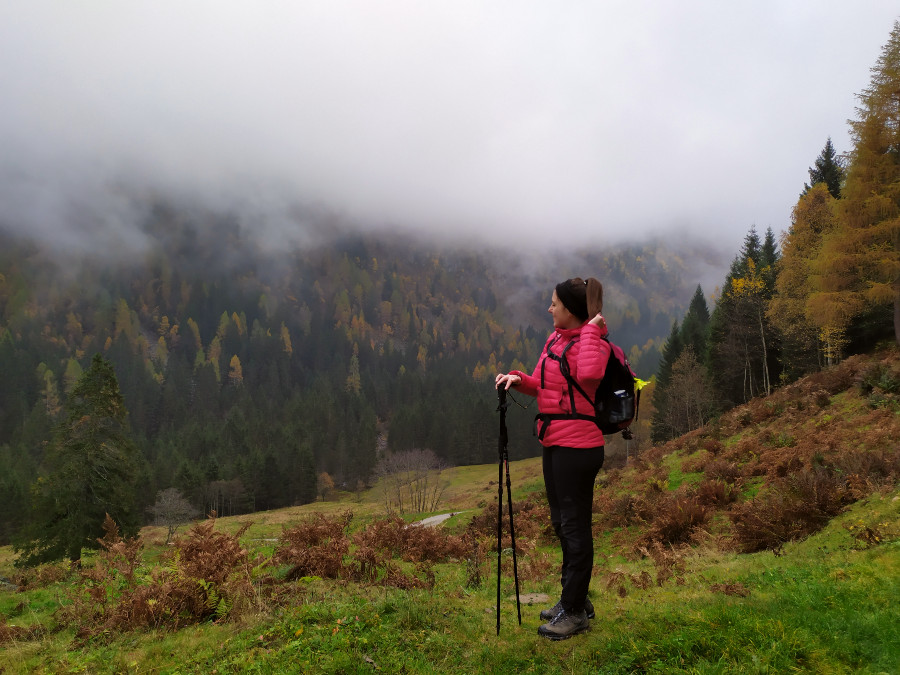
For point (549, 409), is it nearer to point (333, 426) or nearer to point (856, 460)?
point (856, 460)

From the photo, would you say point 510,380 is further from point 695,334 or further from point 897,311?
point 695,334

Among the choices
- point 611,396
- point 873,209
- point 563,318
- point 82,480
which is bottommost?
point 82,480

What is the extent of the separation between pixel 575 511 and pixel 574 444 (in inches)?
26.8

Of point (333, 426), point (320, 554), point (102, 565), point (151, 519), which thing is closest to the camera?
point (102, 565)

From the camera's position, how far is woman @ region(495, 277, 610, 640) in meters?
4.48

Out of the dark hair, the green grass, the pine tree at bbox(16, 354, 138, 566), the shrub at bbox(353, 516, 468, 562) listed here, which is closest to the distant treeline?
the green grass

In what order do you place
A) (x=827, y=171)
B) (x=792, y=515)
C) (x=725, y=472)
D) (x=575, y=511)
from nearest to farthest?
(x=575, y=511) < (x=792, y=515) < (x=725, y=472) < (x=827, y=171)

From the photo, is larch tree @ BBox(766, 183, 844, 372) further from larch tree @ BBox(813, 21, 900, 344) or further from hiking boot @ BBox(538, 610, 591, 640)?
hiking boot @ BBox(538, 610, 591, 640)

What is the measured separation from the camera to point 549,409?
470cm

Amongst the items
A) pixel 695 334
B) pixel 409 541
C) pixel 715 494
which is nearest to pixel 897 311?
pixel 715 494

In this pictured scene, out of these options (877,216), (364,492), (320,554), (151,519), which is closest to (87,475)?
(320,554)

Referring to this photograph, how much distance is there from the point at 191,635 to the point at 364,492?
82025 millimetres

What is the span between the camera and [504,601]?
6.16 meters

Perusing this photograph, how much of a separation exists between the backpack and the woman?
14 mm
